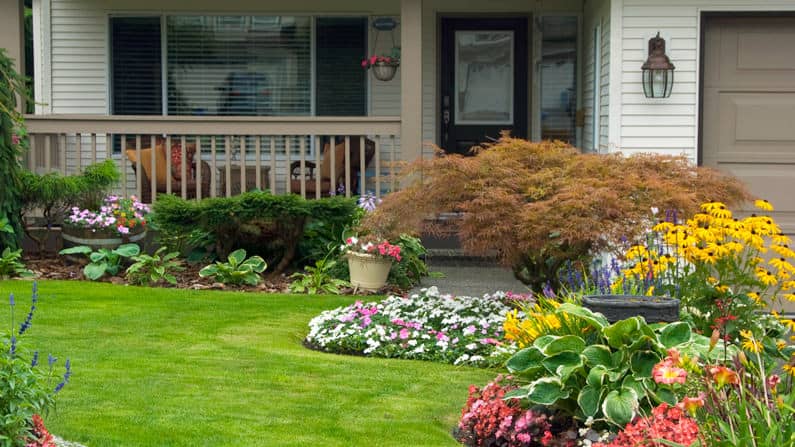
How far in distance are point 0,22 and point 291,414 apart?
7.37m

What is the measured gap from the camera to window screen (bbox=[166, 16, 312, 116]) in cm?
1349

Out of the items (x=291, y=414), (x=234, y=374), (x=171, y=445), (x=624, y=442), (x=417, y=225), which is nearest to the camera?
(x=624, y=442)

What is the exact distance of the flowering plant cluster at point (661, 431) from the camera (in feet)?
13.8

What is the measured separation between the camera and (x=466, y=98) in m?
13.8

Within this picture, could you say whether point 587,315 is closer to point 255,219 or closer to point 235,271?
point 235,271

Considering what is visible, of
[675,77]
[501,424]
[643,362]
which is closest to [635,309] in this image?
[643,362]

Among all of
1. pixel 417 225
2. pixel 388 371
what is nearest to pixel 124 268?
pixel 417 225

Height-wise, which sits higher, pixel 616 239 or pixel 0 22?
pixel 0 22

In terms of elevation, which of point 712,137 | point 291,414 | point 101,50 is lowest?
point 291,414

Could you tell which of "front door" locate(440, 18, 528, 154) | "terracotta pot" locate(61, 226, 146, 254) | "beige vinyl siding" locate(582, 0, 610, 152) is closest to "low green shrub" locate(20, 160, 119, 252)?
"terracotta pot" locate(61, 226, 146, 254)

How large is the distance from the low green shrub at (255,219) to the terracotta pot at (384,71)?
9.01 ft

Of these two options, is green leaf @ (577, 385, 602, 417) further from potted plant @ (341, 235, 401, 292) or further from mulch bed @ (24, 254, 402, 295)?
mulch bed @ (24, 254, 402, 295)

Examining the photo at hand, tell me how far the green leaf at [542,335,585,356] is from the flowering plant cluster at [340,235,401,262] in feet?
14.6

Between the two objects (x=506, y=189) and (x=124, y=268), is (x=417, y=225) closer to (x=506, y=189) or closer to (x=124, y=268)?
(x=506, y=189)
